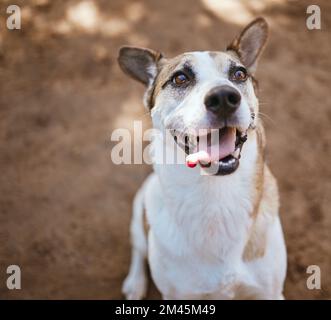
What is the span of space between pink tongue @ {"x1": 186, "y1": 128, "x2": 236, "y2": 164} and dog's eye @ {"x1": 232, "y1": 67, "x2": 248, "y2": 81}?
17.1 inches

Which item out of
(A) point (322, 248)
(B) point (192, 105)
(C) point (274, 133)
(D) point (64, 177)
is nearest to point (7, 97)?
(D) point (64, 177)

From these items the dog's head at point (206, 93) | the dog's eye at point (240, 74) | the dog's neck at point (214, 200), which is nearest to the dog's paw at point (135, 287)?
the dog's neck at point (214, 200)

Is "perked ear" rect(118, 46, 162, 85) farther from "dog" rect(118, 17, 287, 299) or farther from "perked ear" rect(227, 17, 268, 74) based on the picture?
"perked ear" rect(227, 17, 268, 74)

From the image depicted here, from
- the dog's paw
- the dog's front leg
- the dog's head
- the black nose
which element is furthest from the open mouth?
the dog's paw

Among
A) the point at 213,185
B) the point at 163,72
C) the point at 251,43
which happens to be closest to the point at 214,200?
the point at 213,185

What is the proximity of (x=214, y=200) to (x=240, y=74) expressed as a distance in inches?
31.9

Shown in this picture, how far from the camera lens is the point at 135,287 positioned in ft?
13.1

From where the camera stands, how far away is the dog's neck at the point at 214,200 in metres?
2.83

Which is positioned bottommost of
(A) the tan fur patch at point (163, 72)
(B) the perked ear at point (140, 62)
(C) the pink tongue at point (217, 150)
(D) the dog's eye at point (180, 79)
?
(C) the pink tongue at point (217, 150)

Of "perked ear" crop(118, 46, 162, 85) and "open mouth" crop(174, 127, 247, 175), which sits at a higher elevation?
"perked ear" crop(118, 46, 162, 85)

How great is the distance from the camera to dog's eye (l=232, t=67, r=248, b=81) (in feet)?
9.48

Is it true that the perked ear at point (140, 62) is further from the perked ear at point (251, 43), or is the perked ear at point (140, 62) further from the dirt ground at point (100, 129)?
the dirt ground at point (100, 129)

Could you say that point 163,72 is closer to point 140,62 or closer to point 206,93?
point 140,62

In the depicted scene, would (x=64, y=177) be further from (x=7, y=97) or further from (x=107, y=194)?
(x=7, y=97)
